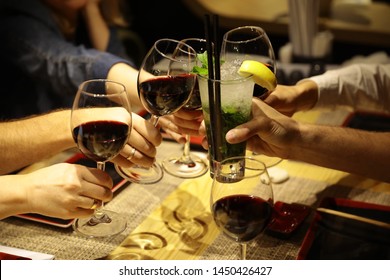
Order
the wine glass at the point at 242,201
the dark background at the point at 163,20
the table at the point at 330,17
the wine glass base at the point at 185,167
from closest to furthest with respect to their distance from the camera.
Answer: the wine glass at the point at 242,201
the wine glass base at the point at 185,167
the table at the point at 330,17
the dark background at the point at 163,20

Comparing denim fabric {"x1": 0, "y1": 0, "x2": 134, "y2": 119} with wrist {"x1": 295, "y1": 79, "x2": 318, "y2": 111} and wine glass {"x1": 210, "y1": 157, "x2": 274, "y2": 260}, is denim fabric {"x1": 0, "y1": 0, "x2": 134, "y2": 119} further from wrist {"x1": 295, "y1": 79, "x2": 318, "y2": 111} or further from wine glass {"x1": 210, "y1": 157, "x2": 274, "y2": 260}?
wine glass {"x1": 210, "y1": 157, "x2": 274, "y2": 260}

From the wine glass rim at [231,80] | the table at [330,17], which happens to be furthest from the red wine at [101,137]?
the table at [330,17]

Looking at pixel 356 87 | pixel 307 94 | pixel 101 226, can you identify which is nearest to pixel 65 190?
pixel 101 226

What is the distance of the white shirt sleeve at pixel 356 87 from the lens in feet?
6.18

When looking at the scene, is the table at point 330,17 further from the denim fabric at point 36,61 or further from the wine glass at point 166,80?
the wine glass at point 166,80

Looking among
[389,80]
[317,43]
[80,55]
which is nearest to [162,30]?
[317,43]

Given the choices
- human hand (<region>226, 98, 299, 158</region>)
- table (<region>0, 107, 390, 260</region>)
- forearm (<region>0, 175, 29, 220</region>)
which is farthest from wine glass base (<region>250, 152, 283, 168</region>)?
forearm (<region>0, 175, 29, 220</region>)

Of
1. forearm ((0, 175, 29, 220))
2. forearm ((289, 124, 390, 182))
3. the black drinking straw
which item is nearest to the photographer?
the black drinking straw

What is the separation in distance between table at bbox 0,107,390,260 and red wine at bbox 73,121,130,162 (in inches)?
9.4

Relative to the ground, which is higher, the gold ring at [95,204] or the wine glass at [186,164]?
the gold ring at [95,204]

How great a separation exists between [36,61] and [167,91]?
3.69 feet

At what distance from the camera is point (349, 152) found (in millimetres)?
1501

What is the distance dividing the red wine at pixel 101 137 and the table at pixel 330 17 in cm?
267

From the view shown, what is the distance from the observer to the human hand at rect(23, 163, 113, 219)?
1214 millimetres
